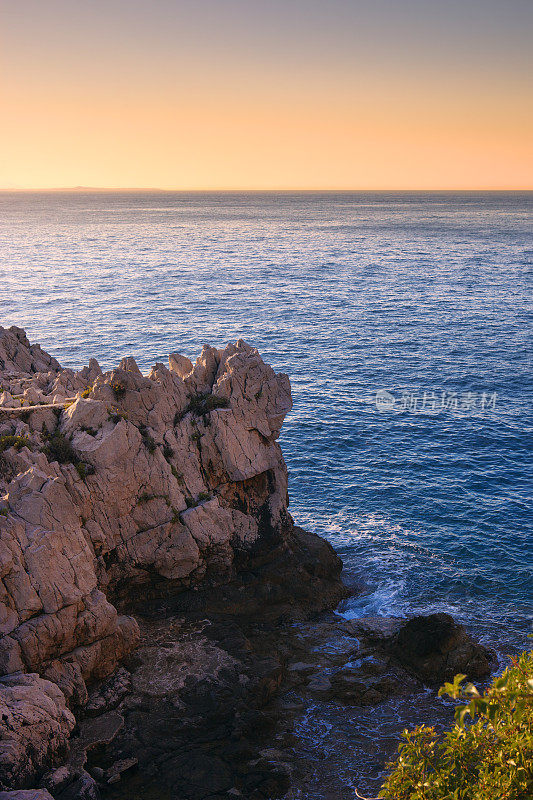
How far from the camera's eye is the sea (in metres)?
40.6

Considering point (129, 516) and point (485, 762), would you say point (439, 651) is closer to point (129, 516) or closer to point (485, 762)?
point (485, 762)

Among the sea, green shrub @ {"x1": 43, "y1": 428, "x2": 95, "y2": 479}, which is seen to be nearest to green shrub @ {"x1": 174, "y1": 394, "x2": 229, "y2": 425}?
green shrub @ {"x1": 43, "y1": 428, "x2": 95, "y2": 479}

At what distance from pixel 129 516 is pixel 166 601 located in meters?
5.14

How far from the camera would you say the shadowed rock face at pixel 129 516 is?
1068 inches

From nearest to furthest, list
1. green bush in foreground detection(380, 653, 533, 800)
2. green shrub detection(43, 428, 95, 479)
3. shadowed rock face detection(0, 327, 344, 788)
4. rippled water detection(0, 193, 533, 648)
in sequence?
green bush in foreground detection(380, 653, 533, 800) < shadowed rock face detection(0, 327, 344, 788) < green shrub detection(43, 428, 95, 479) < rippled water detection(0, 193, 533, 648)

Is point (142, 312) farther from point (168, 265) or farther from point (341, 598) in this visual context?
point (341, 598)

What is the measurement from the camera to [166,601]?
34.5 m

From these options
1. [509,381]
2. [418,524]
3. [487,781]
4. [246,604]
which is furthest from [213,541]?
[509,381]

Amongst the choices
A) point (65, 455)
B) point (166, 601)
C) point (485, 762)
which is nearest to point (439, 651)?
point (166, 601)

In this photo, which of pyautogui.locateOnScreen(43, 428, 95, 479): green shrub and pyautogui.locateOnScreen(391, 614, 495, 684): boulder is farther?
pyautogui.locateOnScreen(43, 428, 95, 479): green shrub

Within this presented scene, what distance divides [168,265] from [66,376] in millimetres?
124712

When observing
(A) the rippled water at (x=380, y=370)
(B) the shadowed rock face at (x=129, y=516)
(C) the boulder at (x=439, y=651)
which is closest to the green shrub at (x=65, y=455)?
(B) the shadowed rock face at (x=129, y=516)

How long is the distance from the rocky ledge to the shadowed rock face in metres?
0.10

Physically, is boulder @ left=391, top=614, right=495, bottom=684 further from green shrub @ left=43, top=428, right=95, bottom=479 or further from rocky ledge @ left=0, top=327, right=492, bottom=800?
green shrub @ left=43, top=428, right=95, bottom=479
